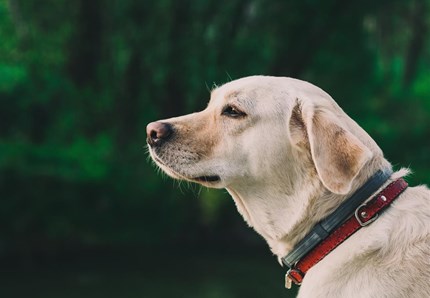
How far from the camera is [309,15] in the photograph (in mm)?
17609

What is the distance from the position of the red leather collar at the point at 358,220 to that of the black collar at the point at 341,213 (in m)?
0.02

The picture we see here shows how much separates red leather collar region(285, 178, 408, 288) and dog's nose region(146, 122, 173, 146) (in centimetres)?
101

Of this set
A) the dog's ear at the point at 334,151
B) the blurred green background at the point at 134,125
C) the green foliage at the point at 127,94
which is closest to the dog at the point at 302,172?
the dog's ear at the point at 334,151

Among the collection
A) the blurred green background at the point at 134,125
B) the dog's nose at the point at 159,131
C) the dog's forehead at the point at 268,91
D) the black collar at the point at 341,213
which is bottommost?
the black collar at the point at 341,213

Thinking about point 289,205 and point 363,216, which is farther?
point 289,205

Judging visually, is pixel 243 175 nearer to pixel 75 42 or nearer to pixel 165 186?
pixel 165 186

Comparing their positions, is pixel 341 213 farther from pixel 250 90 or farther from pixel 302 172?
pixel 250 90

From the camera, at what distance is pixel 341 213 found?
3.13m

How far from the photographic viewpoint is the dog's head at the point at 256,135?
3219mm

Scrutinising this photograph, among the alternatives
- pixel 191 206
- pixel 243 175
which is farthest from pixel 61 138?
Answer: pixel 243 175

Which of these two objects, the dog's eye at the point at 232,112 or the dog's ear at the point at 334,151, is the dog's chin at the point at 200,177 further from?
the dog's ear at the point at 334,151

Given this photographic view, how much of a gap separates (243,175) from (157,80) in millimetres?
13681

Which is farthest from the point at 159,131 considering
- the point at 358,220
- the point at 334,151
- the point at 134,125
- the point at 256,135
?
the point at 134,125

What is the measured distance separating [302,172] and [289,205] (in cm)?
18
